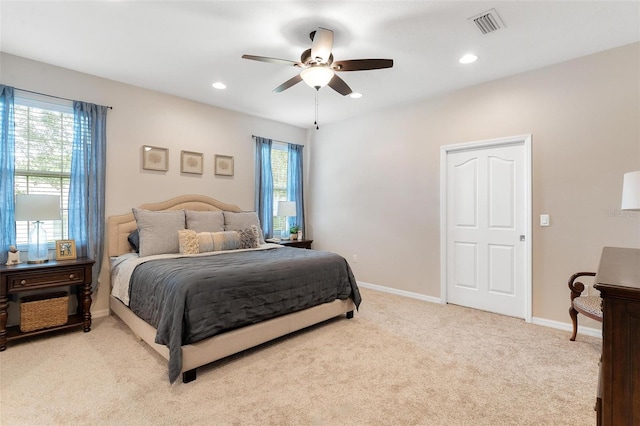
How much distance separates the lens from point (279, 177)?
551 centimetres

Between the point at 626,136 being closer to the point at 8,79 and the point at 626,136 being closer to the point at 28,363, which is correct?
Result: the point at 28,363

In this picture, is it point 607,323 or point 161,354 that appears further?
point 161,354

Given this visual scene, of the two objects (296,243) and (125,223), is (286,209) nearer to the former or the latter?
(296,243)

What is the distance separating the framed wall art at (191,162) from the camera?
4.28m

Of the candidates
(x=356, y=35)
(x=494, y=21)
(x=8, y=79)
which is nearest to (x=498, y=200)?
(x=494, y=21)

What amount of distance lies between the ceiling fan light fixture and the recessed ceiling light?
1463 mm

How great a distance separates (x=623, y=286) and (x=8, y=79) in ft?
15.6

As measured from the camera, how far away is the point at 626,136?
286cm

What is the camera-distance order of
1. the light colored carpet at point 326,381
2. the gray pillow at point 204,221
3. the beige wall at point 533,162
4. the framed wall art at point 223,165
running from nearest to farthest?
1. the light colored carpet at point 326,381
2. the beige wall at point 533,162
3. the gray pillow at point 204,221
4. the framed wall art at point 223,165

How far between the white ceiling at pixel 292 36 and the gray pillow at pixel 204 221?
158 cm

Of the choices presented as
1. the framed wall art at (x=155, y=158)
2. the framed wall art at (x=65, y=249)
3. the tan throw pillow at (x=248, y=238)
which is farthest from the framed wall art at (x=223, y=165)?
the framed wall art at (x=65, y=249)

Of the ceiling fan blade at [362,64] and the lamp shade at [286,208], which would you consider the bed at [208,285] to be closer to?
the lamp shade at [286,208]

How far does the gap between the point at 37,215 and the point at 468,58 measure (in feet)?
14.3

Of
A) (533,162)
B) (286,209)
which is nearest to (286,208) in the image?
(286,209)
